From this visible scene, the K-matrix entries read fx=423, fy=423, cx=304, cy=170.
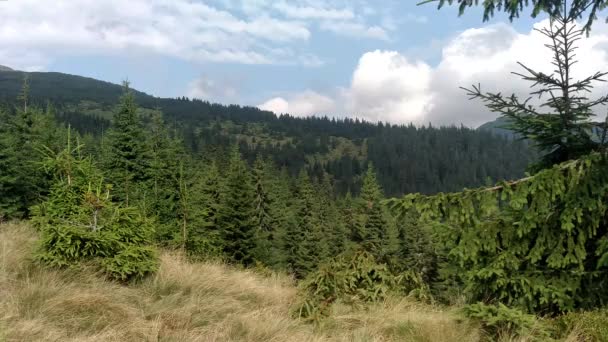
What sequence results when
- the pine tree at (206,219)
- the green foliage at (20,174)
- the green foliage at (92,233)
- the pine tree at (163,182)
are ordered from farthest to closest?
1. the pine tree at (163,182)
2. the pine tree at (206,219)
3. the green foliage at (20,174)
4. the green foliage at (92,233)

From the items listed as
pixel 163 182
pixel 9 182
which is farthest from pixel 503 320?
pixel 163 182

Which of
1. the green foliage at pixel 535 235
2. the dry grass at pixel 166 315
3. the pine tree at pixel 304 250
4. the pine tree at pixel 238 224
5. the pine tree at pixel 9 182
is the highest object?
the green foliage at pixel 535 235

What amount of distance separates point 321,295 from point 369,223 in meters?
44.5

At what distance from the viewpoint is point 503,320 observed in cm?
436

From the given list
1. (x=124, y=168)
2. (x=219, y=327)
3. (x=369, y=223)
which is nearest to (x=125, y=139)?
(x=124, y=168)

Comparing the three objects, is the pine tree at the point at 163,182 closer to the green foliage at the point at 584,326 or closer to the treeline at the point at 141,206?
the treeline at the point at 141,206

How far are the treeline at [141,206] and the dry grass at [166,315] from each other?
0.47m

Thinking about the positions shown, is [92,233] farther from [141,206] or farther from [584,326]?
[141,206]

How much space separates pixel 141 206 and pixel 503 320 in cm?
1635

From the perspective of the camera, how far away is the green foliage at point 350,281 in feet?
19.4

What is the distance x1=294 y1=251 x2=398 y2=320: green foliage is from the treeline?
34 centimetres

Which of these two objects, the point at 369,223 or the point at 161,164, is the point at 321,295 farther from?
the point at 369,223

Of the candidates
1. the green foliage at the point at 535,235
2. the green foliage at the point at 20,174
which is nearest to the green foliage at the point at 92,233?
the green foliage at the point at 535,235

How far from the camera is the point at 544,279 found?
17.5ft
